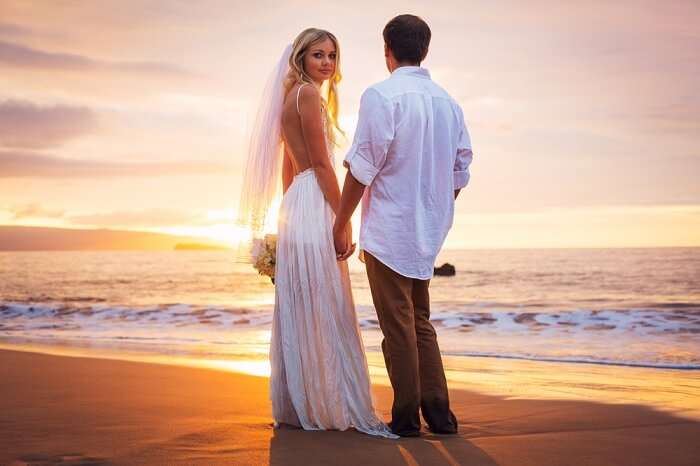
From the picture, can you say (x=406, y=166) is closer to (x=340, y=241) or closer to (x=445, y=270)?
(x=340, y=241)

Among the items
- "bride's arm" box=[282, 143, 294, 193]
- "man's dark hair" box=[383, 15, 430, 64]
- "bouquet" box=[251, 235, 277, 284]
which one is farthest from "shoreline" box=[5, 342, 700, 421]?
"man's dark hair" box=[383, 15, 430, 64]

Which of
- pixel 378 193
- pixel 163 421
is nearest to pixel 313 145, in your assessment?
pixel 378 193

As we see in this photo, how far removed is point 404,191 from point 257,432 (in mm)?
1430

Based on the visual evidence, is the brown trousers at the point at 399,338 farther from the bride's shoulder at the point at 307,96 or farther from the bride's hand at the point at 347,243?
the bride's shoulder at the point at 307,96

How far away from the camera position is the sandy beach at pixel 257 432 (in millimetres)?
3023

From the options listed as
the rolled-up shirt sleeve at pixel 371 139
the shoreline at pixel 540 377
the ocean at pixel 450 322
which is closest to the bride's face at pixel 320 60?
the rolled-up shirt sleeve at pixel 371 139

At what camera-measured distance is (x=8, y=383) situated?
5.04 m

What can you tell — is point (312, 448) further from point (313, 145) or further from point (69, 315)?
point (69, 315)

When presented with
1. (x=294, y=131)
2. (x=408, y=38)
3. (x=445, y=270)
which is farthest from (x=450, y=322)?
(x=445, y=270)

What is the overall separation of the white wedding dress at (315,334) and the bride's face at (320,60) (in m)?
0.43

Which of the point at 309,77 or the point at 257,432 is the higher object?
the point at 309,77

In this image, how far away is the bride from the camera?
353cm

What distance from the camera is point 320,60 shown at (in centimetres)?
352

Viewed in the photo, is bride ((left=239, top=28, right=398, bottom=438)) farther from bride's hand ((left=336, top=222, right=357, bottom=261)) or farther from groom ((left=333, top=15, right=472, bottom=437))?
groom ((left=333, top=15, right=472, bottom=437))
